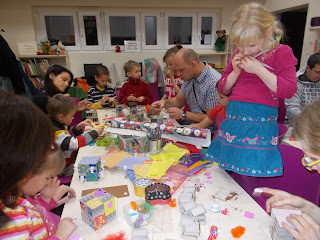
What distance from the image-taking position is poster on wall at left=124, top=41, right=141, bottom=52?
219 inches

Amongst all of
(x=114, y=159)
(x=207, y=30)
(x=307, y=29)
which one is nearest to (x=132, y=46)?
(x=207, y=30)

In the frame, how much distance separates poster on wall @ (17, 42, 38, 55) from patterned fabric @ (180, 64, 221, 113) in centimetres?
397

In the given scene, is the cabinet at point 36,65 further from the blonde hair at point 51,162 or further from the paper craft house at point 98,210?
the paper craft house at point 98,210

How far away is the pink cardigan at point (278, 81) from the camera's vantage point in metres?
1.10

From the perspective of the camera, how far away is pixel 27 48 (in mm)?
4953

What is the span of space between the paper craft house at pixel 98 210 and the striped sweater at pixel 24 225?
5.5 inches

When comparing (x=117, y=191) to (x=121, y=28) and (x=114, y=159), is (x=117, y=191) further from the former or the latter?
(x=121, y=28)

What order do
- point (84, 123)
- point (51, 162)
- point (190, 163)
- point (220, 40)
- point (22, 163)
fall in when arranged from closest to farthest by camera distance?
point (22, 163) → point (51, 162) → point (190, 163) → point (84, 123) → point (220, 40)

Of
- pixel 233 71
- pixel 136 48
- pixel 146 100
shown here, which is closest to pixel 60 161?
pixel 233 71

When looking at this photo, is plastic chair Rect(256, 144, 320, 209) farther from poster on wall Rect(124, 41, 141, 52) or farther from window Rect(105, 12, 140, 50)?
window Rect(105, 12, 140, 50)

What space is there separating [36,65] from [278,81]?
5.19 metres

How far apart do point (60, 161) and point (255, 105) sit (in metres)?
0.96

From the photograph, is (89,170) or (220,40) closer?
(89,170)

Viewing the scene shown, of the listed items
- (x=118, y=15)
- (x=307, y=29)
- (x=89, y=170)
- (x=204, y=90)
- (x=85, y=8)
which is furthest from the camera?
(x=118, y=15)
